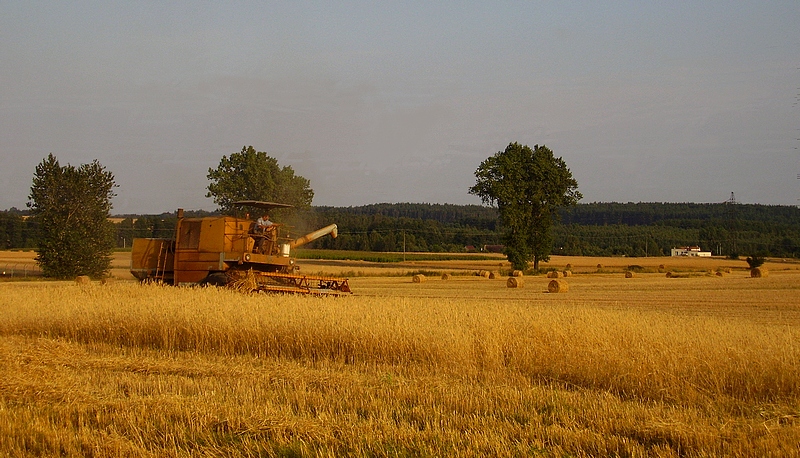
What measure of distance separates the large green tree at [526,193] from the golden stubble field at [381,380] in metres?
38.7

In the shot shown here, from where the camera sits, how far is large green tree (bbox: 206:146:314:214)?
65562mm

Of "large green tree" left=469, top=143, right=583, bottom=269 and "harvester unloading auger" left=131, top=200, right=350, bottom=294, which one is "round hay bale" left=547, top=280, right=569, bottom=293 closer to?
"harvester unloading auger" left=131, top=200, right=350, bottom=294

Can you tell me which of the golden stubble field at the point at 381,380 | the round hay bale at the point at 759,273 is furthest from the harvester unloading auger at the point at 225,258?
the round hay bale at the point at 759,273

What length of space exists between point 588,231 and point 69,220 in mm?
91954

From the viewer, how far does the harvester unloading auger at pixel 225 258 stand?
1778cm

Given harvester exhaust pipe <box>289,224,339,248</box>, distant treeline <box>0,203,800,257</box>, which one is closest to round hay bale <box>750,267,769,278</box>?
distant treeline <box>0,203,800,257</box>

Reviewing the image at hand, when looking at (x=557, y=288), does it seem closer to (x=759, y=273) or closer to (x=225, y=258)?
(x=225, y=258)

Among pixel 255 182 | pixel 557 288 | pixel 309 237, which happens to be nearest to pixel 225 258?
pixel 309 237

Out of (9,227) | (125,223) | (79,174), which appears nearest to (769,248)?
(125,223)

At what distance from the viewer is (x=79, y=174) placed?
43.2 metres

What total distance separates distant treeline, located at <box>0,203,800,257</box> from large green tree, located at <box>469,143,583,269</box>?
17.5 metres

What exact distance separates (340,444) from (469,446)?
1.14 m

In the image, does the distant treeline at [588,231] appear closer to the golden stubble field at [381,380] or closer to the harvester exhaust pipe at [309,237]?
the harvester exhaust pipe at [309,237]

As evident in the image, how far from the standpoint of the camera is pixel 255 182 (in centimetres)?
6612
